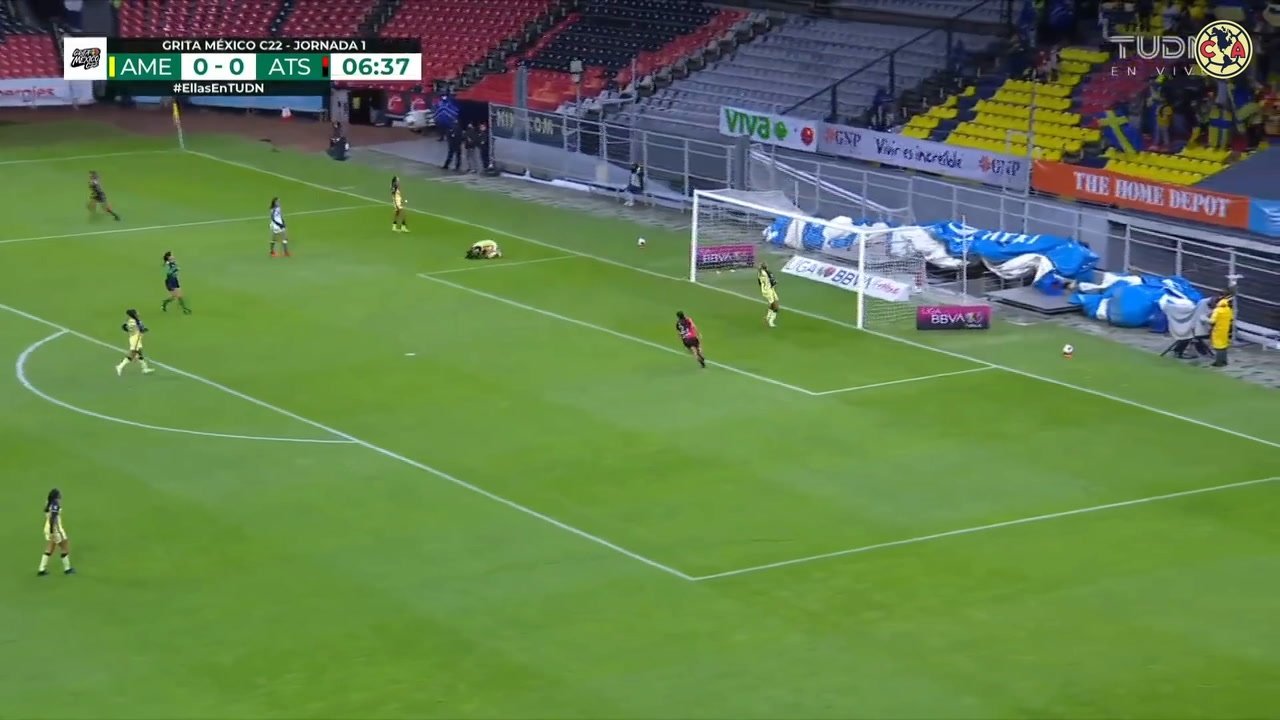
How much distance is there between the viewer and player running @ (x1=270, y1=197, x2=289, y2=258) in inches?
2169

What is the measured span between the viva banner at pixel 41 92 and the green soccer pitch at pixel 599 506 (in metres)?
32.6

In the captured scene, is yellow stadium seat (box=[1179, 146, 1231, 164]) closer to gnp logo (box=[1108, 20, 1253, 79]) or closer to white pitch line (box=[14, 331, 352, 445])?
gnp logo (box=[1108, 20, 1253, 79])

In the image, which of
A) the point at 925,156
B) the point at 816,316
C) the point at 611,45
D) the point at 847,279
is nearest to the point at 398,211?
the point at 847,279

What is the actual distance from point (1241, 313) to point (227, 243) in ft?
93.4

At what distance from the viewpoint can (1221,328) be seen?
43719mm

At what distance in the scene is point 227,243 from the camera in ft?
190

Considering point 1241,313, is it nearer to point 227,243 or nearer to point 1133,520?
point 1133,520

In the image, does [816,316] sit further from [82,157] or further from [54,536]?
[82,157]

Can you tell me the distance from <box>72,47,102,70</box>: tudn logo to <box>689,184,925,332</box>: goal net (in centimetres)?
2922

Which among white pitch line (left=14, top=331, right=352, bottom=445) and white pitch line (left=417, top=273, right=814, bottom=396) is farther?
white pitch line (left=417, top=273, right=814, bottom=396)

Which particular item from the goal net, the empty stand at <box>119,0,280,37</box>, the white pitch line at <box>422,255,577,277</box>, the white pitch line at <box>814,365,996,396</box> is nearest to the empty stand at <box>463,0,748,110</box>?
the empty stand at <box>119,0,280,37</box>

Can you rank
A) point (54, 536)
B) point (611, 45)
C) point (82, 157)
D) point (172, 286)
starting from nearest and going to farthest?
point (54, 536), point (172, 286), point (82, 157), point (611, 45)

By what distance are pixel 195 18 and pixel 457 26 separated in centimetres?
1307

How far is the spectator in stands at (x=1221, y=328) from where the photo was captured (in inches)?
1720
